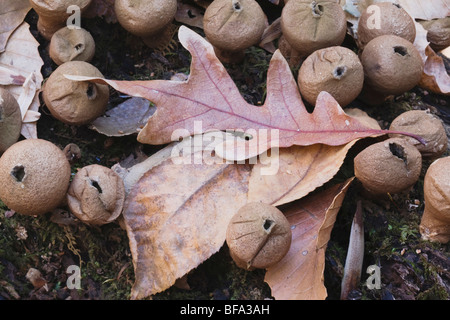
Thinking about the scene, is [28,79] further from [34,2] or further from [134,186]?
[134,186]

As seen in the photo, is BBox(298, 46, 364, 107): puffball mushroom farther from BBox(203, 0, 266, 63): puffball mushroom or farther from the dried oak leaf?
BBox(203, 0, 266, 63): puffball mushroom

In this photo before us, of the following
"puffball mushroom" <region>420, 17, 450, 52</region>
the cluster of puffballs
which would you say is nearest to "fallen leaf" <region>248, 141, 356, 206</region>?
the cluster of puffballs

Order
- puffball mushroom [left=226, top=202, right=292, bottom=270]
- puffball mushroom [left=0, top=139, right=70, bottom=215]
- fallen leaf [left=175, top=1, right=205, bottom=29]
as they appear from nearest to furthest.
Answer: puffball mushroom [left=226, top=202, right=292, bottom=270] → puffball mushroom [left=0, top=139, right=70, bottom=215] → fallen leaf [left=175, top=1, right=205, bottom=29]

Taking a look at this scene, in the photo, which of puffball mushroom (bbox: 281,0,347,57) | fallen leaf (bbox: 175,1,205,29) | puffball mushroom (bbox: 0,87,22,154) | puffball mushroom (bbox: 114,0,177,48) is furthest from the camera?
fallen leaf (bbox: 175,1,205,29)

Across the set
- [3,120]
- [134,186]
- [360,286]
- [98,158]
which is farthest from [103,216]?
[360,286]

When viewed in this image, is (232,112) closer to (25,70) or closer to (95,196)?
(95,196)

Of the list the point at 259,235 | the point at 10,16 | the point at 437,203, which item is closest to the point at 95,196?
the point at 259,235

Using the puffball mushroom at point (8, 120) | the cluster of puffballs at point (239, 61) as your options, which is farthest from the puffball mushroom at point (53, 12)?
the puffball mushroom at point (8, 120)
